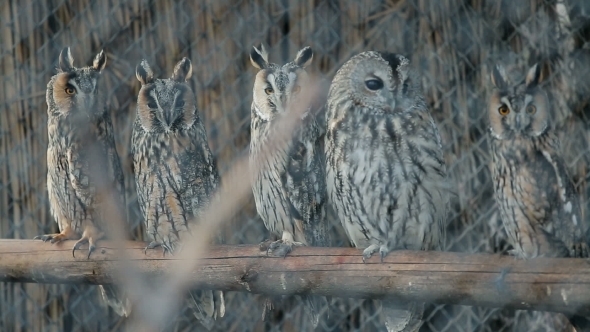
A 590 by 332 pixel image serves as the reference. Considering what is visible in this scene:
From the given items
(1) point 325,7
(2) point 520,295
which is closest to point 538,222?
(2) point 520,295

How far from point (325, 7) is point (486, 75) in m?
0.56

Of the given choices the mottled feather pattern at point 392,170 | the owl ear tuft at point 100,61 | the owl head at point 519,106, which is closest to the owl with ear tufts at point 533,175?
the owl head at point 519,106

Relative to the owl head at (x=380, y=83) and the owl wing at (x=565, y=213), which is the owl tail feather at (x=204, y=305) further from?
the owl wing at (x=565, y=213)

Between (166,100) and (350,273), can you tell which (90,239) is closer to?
(166,100)

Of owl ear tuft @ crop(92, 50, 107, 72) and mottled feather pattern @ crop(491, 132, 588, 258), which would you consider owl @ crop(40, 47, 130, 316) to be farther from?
mottled feather pattern @ crop(491, 132, 588, 258)

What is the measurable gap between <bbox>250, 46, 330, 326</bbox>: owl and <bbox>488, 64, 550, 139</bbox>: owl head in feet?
1.70

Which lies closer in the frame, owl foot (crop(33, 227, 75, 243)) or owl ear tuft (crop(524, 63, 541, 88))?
owl ear tuft (crop(524, 63, 541, 88))

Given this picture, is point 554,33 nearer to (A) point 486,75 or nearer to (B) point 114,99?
(A) point 486,75

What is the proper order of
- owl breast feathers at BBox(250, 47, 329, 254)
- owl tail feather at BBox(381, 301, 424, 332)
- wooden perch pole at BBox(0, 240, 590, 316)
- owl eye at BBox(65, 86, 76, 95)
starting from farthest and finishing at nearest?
owl eye at BBox(65, 86, 76, 95), owl breast feathers at BBox(250, 47, 329, 254), owl tail feather at BBox(381, 301, 424, 332), wooden perch pole at BBox(0, 240, 590, 316)

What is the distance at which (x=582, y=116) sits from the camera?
2.80 metres

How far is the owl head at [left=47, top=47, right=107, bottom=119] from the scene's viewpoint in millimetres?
2373

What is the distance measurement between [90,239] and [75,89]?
0.41 meters

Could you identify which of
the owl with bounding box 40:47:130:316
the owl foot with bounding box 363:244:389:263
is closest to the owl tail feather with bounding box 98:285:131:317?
the owl with bounding box 40:47:130:316

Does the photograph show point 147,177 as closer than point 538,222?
No
